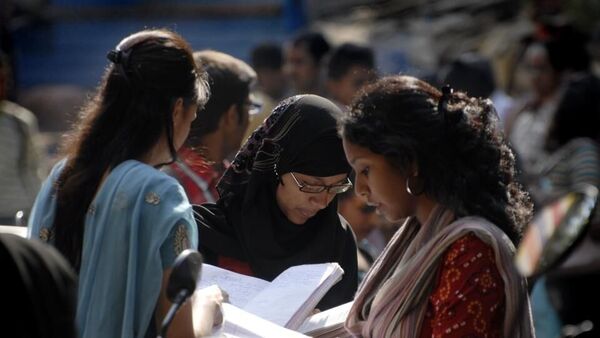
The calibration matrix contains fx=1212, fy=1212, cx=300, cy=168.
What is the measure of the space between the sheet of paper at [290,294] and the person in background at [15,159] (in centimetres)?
336

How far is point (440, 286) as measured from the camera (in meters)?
3.03

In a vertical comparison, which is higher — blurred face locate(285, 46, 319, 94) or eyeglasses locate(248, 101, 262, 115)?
eyeglasses locate(248, 101, 262, 115)

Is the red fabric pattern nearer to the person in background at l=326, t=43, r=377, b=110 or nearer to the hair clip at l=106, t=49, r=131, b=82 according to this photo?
the hair clip at l=106, t=49, r=131, b=82

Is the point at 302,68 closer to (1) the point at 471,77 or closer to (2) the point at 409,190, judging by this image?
(1) the point at 471,77

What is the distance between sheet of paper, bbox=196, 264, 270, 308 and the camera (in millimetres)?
3465

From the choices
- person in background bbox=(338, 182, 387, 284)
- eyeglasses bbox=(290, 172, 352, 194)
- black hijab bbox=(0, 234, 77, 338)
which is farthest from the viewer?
person in background bbox=(338, 182, 387, 284)

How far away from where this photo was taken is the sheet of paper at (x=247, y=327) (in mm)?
3045

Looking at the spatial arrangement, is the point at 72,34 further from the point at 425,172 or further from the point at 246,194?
the point at 425,172

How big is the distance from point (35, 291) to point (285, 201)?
182 centimetres

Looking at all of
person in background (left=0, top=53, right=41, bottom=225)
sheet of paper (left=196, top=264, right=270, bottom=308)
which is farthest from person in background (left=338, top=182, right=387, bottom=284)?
sheet of paper (left=196, top=264, right=270, bottom=308)

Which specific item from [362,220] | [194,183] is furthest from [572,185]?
[194,183]

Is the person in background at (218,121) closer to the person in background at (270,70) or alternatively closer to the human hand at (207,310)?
→ the human hand at (207,310)

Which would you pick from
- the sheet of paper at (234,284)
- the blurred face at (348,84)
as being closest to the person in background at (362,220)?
the blurred face at (348,84)

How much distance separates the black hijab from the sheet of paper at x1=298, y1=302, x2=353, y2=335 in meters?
1.19
